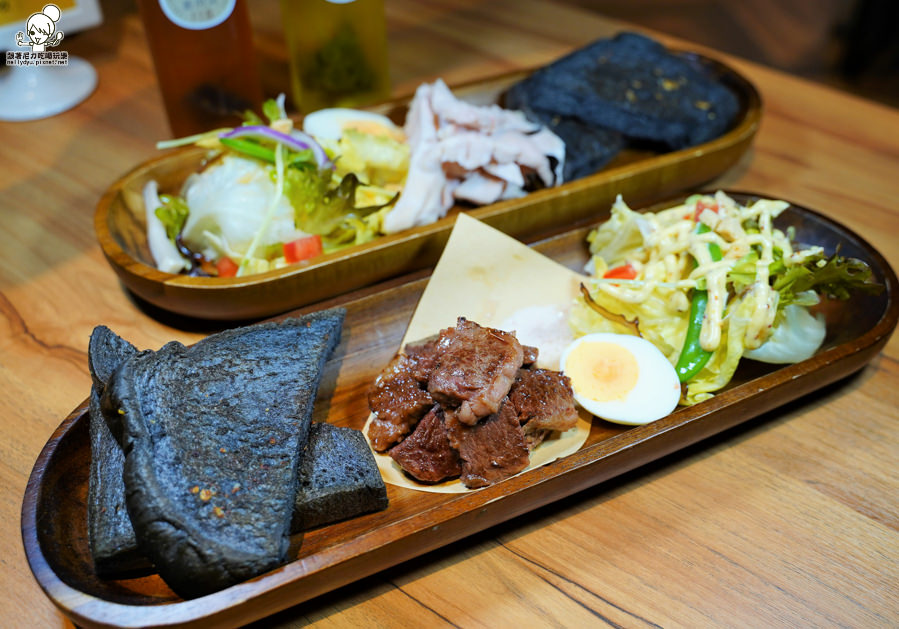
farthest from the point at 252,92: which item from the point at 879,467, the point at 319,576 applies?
the point at 879,467

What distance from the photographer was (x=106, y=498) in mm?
1634

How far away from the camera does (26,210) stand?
118 inches

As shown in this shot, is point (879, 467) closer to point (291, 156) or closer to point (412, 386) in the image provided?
point (412, 386)

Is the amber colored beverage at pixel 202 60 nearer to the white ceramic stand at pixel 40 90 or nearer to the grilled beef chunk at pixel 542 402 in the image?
the white ceramic stand at pixel 40 90

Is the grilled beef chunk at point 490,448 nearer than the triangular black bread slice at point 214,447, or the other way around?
the triangular black bread slice at point 214,447

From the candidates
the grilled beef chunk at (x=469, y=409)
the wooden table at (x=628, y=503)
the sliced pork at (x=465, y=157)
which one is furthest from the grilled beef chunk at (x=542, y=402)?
the sliced pork at (x=465, y=157)

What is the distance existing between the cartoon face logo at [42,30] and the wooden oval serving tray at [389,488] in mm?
2375

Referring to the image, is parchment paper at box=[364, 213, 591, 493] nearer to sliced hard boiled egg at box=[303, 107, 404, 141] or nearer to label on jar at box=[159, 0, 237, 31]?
sliced hard boiled egg at box=[303, 107, 404, 141]

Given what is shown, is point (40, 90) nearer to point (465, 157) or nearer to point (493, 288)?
point (465, 157)

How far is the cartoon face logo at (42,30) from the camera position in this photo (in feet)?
11.1

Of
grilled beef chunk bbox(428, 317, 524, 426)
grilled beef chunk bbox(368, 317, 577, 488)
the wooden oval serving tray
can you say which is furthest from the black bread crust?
grilled beef chunk bbox(428, 317, 524, 426)

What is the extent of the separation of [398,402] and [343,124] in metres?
1.38

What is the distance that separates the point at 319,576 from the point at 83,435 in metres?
0.77

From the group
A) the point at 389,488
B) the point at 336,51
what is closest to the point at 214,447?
the point at 389,488
